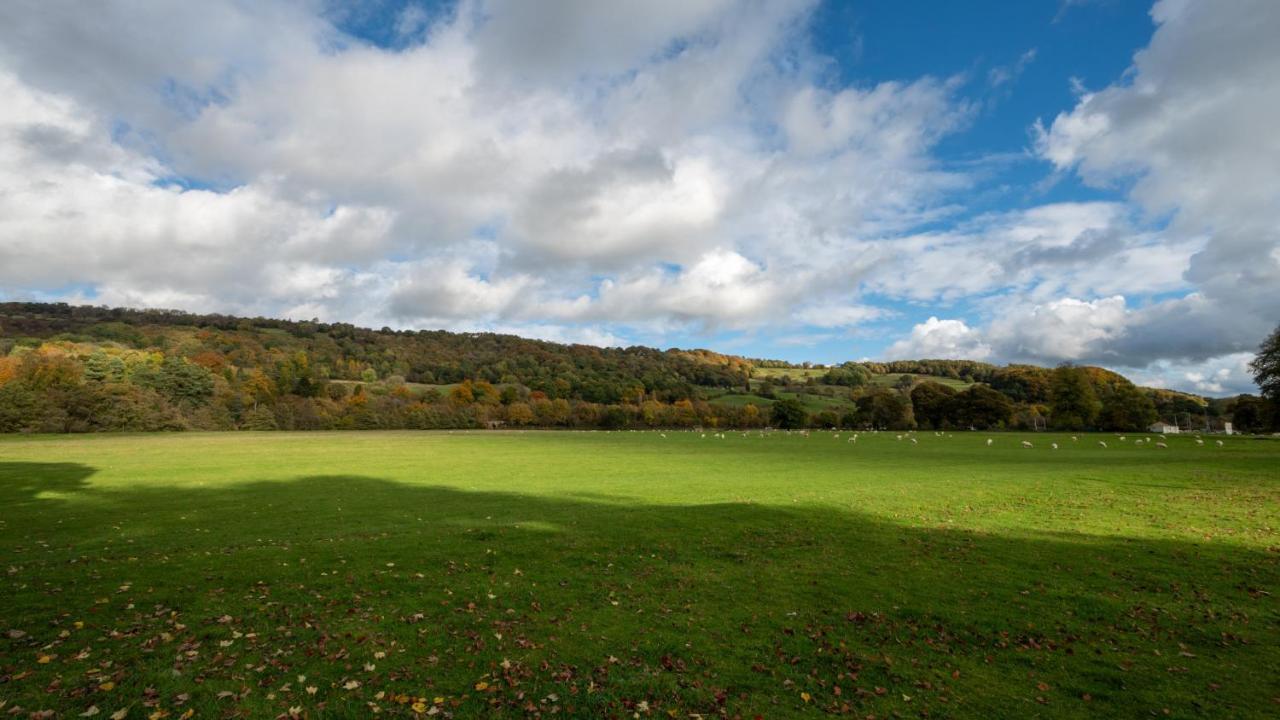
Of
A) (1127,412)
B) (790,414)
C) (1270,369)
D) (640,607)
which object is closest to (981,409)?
(1127,412)

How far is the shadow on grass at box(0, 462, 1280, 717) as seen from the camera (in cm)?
810

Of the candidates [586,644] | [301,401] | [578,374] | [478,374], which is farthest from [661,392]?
[586,644]

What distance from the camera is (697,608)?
11.4 metres

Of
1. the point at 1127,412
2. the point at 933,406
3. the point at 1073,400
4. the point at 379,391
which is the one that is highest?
the point at 1073,400

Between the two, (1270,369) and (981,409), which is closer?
(1270,369)

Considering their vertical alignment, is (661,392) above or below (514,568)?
above

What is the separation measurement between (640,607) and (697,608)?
45.7 inches

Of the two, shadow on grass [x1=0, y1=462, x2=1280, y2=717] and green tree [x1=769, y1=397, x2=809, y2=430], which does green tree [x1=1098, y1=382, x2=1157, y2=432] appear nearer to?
green tree [x1=769, y1=397, x2=809, y2=430]

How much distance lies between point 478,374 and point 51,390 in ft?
328

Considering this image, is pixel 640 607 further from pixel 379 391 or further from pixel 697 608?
pixel 379 391

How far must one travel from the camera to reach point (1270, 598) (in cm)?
1182

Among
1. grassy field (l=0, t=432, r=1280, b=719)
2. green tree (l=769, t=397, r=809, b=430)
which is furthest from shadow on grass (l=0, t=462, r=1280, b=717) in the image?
green tree (l=769, t=397, r=809, b=430)

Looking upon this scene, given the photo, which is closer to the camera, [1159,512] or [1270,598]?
[1270,598]

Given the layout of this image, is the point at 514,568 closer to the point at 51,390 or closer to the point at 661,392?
the point at 51,390
